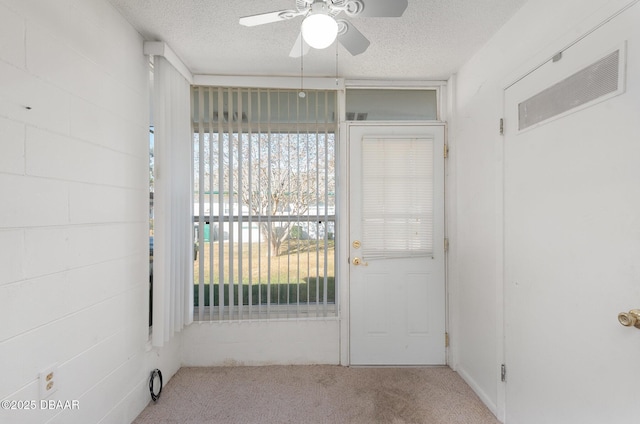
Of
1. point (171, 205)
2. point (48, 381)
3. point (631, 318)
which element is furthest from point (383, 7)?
point (48, 381)

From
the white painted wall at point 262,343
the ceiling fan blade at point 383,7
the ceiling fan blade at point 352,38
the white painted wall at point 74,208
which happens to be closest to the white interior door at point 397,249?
the white painted wall at point 262,343

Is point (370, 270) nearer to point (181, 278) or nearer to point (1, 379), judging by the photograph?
point (181, 278)

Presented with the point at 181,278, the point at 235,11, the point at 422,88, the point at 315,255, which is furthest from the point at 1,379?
the point at 422,88

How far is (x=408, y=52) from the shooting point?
2150 mm

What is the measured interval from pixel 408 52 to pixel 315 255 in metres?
1.77

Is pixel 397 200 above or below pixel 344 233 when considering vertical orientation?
above

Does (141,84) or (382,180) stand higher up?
(141,84)

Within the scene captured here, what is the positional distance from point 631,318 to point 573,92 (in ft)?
3.25

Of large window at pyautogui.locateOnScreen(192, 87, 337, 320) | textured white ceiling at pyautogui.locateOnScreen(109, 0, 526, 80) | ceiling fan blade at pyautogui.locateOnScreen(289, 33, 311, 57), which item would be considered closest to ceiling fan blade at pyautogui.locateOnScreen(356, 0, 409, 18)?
ceiling fan blade at pyautogui.locateOnScreen(289, 33, 311, 57)

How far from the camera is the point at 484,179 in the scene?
2053 millimetres

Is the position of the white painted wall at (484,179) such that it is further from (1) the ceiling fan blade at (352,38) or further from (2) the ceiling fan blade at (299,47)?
(2) the ceiling fan blade at (299,47)

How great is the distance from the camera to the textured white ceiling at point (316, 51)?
1.68 metres

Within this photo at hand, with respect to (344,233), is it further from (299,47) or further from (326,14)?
(326,14)

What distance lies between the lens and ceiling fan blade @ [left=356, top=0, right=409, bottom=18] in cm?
118
